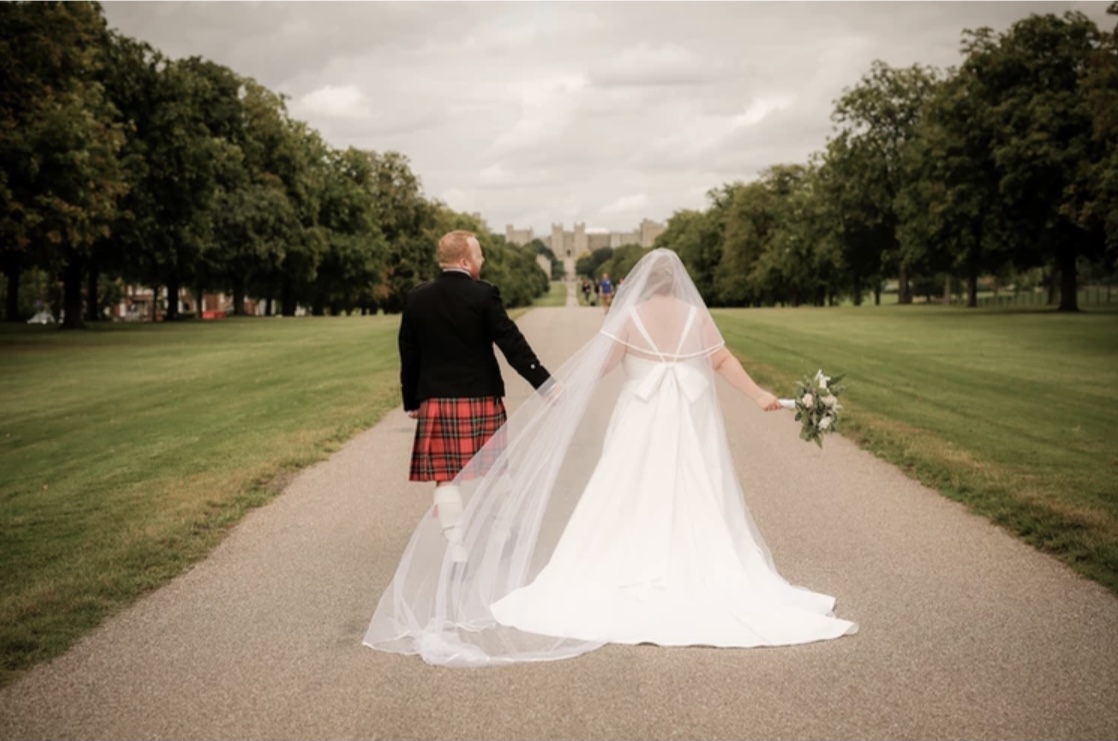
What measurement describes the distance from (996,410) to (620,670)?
13.2 metres

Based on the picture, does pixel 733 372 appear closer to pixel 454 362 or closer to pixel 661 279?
pixel 661 279

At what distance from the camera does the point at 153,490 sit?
Result: 10461 mm

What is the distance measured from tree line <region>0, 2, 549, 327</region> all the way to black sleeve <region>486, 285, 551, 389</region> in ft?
84.8

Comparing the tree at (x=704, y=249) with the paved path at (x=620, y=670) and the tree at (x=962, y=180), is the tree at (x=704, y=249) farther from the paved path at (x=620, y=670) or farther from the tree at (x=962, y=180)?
the paved path at (x=620, y=670)

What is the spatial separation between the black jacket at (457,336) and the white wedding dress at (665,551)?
82 cm

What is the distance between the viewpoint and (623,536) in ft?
21.1

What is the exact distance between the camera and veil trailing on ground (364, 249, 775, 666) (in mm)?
5996

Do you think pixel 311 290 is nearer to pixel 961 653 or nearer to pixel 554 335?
pixel 554 335

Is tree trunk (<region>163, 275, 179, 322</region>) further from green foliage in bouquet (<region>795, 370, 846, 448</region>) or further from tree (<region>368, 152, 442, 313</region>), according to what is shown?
green foliage in bouquet (<region>795, 370, 846, 448</region>)

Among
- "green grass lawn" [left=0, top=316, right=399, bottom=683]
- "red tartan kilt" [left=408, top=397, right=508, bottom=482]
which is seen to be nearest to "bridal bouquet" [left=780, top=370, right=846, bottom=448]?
"red tartan kilt" [left=408, top=397, right=508, bottom=482]

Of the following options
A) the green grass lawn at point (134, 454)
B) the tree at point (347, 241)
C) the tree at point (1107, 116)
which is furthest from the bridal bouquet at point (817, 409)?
the tree at point (347, 241)

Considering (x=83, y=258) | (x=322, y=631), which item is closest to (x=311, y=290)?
(x=83, y=258)

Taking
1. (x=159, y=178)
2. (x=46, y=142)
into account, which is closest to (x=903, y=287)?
(x=159, y=178)

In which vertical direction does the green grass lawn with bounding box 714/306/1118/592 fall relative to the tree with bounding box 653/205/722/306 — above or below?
below
